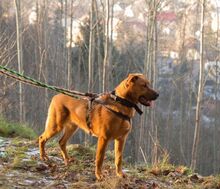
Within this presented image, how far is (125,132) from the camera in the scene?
4.91 metres

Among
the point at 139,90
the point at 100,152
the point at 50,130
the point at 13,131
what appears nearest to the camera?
the point at 139,90

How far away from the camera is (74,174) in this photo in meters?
5.18

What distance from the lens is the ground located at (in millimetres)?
4664

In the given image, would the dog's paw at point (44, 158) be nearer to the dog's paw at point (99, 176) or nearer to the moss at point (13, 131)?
the dog's paw at point (99, 176)

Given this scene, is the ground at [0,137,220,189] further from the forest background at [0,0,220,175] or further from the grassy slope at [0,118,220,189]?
the forest background at [0,0,220,175]

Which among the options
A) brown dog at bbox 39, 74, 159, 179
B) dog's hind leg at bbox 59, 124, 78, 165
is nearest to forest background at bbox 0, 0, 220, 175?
dog's hind leg at bbox 59, 124, 78, 165

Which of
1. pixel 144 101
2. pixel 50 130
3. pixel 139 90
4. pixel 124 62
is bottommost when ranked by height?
pixel 50 130

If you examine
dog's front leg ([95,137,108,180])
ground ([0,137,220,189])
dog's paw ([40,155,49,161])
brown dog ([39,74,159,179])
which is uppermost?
brown dog ([39,74,159,179])

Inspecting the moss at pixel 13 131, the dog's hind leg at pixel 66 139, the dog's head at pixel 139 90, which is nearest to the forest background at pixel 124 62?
the moss at pixel 13 131

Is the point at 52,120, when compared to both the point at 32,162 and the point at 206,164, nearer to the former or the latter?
the point at 32,162

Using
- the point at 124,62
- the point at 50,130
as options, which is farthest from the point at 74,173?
the point at 124,62

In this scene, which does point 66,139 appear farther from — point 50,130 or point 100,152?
point 100,152

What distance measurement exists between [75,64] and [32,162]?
24159 millimetres

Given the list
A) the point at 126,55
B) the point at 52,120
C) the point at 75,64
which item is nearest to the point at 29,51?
the point at 75,64
